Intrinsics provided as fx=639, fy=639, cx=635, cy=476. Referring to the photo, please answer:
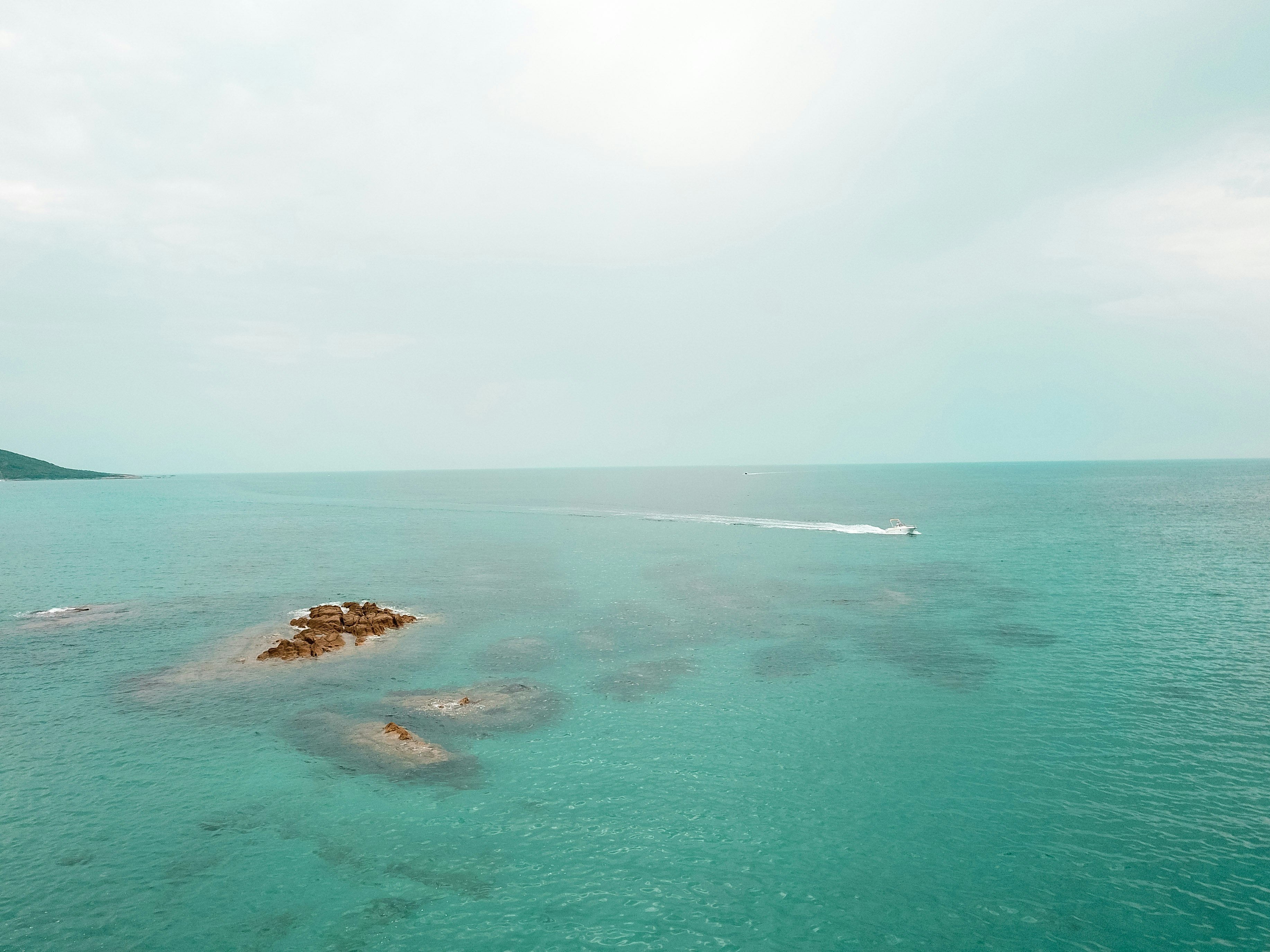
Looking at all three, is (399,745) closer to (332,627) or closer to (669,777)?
(669,777)

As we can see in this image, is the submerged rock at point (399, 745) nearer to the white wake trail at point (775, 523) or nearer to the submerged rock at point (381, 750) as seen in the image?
the submerged rock at point (381, 750)

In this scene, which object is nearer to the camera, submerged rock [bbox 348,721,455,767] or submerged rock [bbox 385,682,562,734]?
submerged rock [bbox 348,721,455,767]

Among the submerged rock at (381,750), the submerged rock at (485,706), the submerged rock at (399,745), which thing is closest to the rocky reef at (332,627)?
the submerged rock at (381,750)

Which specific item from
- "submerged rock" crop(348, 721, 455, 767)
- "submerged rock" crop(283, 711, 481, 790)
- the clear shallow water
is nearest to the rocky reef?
the clear shallow water

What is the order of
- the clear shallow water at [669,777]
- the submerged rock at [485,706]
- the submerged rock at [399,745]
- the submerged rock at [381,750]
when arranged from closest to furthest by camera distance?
the clear shallow water at [669,777] < the submerged rock at [381,750] < the submerged rock at [399,745] < the submerged rock at [485,706]

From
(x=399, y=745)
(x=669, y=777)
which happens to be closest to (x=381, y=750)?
(x=399, y=745)

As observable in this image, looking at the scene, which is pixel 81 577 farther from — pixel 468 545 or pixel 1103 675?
Result: pixel 1103 675

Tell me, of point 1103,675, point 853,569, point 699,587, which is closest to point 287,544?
point 699,587

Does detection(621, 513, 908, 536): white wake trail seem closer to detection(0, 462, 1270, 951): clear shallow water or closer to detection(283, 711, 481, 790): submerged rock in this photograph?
detection(0, 462, 1270, 951): clear shallow water
